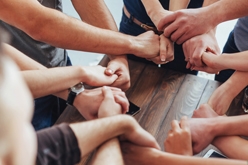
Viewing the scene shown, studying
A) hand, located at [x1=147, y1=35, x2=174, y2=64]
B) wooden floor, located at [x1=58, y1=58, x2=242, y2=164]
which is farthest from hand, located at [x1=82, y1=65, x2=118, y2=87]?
hand, located at [x1=147, y1=35, x2=174, y2=64]

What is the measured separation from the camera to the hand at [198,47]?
54.8 inches

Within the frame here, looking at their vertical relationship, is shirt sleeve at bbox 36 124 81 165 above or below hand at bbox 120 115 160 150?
above

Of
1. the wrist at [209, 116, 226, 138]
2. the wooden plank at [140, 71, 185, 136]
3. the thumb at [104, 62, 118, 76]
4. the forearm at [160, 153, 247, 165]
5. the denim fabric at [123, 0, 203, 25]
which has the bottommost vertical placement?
the wooden plank at [140, 71, 185, 136]

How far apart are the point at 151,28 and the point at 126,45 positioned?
8.1 inches

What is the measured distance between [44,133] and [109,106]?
0.27 meters

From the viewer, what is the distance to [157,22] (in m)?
1.48

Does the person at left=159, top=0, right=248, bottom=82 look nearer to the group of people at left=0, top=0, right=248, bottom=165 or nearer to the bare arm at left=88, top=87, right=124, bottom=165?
the group of people at left=0, top=0, right=248, bottom=165

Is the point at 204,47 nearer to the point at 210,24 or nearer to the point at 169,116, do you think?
the point at 210,24

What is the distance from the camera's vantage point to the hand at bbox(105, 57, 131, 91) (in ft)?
4.23

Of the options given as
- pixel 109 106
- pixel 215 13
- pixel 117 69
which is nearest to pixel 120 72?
pixel 117 69

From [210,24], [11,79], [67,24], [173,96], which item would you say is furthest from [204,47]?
[11,79]

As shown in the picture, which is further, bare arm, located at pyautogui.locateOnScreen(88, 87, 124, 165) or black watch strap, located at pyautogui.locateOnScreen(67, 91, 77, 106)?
black watch strap, located at pyautogui.locateOnScreen(67, 91, 77, 106)

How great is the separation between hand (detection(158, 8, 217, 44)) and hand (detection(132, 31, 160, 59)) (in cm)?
6

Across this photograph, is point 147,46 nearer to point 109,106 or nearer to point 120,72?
point 120,72
